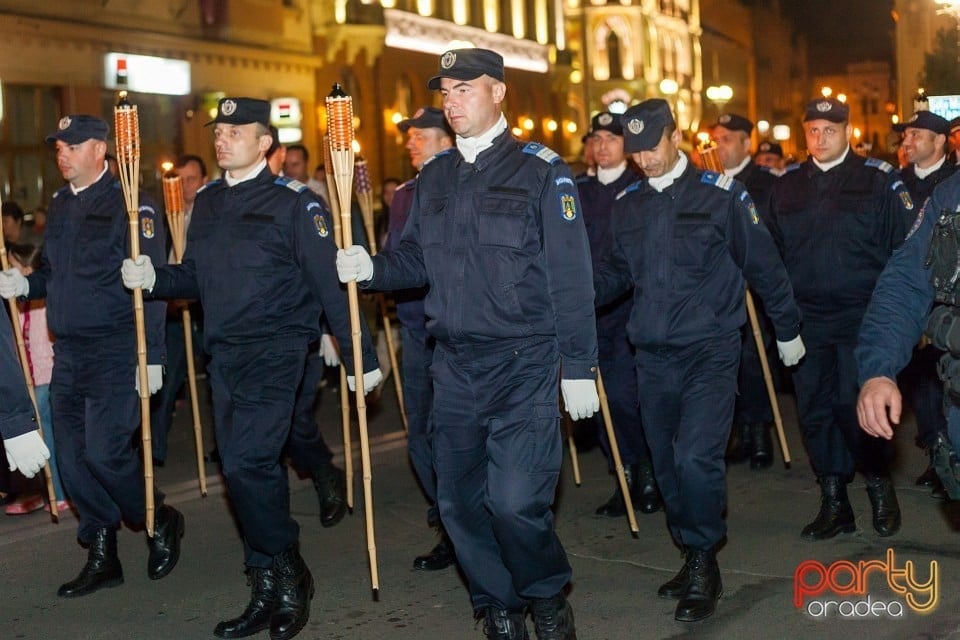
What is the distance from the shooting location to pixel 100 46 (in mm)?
23906

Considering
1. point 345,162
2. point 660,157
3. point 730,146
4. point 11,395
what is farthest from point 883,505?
point 11,395

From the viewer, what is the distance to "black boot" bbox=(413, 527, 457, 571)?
7.67m

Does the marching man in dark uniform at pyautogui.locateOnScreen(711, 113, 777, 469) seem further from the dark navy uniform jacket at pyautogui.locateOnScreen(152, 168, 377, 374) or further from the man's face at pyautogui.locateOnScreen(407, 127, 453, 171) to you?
the dark navy uniform jacket at pyautogui.locateOnScreen(152, 168, 377, 374)

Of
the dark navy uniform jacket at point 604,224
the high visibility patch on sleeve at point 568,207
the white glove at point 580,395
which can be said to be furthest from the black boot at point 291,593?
the dark navy uniform jacket at point 604,224

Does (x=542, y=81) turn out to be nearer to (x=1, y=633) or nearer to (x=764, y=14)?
(x=1, y=633)

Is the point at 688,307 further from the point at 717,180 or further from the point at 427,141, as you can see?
the point at 427,141

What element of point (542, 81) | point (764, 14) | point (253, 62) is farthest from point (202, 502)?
point (764, 14)

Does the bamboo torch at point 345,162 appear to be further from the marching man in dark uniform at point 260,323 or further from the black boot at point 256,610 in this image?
the black boot at point 256,610

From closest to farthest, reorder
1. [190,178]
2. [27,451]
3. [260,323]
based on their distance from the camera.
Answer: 1. [27,451]
2. [260,323]
3. [190,178]

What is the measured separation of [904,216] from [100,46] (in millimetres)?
18376

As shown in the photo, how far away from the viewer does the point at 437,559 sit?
7688 millimetres

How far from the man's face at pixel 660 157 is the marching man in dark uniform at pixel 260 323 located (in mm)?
1538

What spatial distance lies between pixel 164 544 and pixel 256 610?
132 centimetres

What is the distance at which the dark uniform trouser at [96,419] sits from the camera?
747 cm
